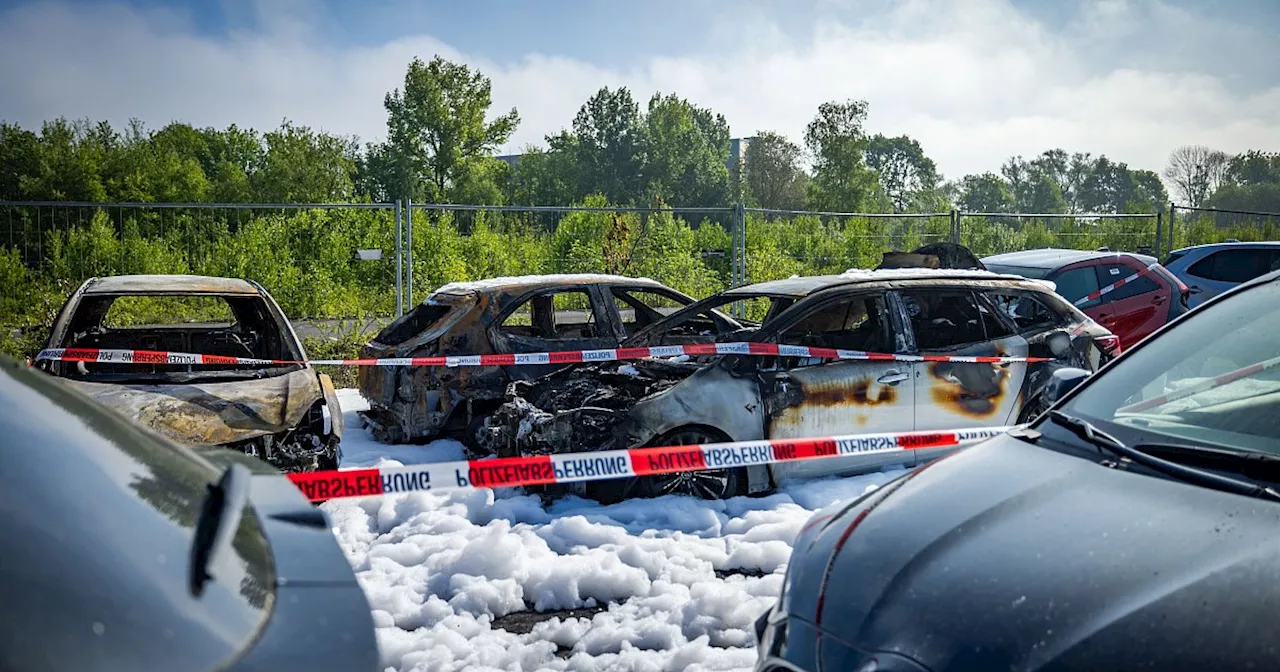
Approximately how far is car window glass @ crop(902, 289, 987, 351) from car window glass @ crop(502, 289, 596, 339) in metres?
2.86

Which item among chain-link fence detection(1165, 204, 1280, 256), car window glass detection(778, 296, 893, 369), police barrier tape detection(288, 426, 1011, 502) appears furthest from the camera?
chain-link fence detection(1165, 204, 1280, 256)

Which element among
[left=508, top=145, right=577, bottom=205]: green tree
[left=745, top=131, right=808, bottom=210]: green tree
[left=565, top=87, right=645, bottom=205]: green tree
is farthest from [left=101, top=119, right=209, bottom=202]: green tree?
[left=745, top=131, right=808, bottom=210]: green tree

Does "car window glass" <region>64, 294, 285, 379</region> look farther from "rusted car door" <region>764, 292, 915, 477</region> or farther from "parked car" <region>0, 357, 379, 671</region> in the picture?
"parked car" <region>0, 357, 379, 671</region>

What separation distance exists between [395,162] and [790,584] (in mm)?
67795

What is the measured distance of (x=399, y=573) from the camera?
203 inches

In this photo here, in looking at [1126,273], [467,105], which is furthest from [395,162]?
[1126,273]

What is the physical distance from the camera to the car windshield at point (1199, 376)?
122 inches

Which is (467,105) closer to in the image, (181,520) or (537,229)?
(537,229)

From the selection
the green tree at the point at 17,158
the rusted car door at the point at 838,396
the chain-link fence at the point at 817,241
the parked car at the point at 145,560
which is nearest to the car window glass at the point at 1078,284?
the chain-link fence at the point at 817,241

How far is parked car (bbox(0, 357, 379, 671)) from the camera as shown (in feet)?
4.85

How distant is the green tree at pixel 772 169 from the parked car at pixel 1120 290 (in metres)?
87.0

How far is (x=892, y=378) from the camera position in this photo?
265 inches

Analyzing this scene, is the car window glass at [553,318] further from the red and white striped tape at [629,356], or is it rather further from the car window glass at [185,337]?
the car window glass at [185,337]

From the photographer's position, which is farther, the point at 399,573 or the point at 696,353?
the point at 696,353
